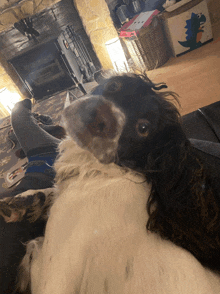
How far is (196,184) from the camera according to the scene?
0.40 m

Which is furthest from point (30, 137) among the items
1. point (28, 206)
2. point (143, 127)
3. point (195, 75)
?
point (195, 75)

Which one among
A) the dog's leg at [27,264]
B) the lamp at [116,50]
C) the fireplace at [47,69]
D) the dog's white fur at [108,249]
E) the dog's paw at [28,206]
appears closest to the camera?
the dog's white fur at [108,249]

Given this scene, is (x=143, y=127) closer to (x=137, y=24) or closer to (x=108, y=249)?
(x=108, y=249)

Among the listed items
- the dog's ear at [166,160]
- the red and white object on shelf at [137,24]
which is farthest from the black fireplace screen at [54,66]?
the dog's ear at [166,160]

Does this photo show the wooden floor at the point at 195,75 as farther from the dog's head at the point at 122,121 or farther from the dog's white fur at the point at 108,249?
the dog's white fur at the point at 108,249

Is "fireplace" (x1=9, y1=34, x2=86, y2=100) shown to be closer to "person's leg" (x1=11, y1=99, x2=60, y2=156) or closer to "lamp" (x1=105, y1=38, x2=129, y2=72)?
"lamp" (x1=105, y1=38, x2=129, y2=72)

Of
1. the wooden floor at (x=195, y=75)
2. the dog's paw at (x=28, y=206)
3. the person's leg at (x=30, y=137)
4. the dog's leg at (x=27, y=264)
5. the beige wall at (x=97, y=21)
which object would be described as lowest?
the wooden floor at (x=195, y=75)

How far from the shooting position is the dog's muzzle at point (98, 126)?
0.53 m

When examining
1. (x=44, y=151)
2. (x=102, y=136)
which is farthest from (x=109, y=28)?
(x=102, y=136)

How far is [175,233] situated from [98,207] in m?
0.20

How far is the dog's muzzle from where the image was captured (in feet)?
1.73

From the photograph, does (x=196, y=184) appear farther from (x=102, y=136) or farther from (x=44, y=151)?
(x=44, y=151)

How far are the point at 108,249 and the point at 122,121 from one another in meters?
0.34

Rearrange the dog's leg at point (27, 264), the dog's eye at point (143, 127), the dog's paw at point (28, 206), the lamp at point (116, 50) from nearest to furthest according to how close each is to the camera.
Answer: the dog's eye at point (143, 127)
the dog's leg at point (27, 264)
the dog's paw at point (28, 206)
the lamp at point (116, 50)
